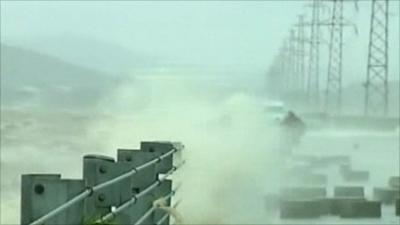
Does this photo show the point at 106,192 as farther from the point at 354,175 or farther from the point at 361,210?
the point at 354,175

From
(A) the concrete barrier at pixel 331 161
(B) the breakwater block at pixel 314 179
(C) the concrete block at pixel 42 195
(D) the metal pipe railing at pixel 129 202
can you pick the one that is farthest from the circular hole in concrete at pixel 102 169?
(A) the concrete barrier at pixel 331 161

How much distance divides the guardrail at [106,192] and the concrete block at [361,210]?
1019 cm

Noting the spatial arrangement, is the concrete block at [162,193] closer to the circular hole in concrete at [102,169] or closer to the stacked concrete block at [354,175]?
the circular hole in concrete at [102,169]

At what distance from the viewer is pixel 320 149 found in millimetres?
46094

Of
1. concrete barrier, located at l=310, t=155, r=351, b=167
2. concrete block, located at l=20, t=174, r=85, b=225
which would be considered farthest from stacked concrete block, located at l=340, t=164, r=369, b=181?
concrete block, located at l=20, t=174, r=85, b=225

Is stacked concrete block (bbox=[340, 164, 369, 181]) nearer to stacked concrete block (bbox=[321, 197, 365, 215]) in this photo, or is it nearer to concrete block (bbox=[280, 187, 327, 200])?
concrete block (bbox=[280, 187, 327, 200])

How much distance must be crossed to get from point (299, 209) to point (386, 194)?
3662mm

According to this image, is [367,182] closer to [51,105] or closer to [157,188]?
[157,188]

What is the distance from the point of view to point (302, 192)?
2269 cm

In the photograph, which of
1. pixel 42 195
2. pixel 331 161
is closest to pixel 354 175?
pixel 331 161

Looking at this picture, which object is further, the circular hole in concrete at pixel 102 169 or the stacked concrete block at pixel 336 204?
the stacked concrete block at pixel 336 204

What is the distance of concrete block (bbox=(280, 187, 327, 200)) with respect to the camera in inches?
864

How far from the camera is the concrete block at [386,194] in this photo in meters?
22.1

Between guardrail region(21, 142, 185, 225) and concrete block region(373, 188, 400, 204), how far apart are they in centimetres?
1327
